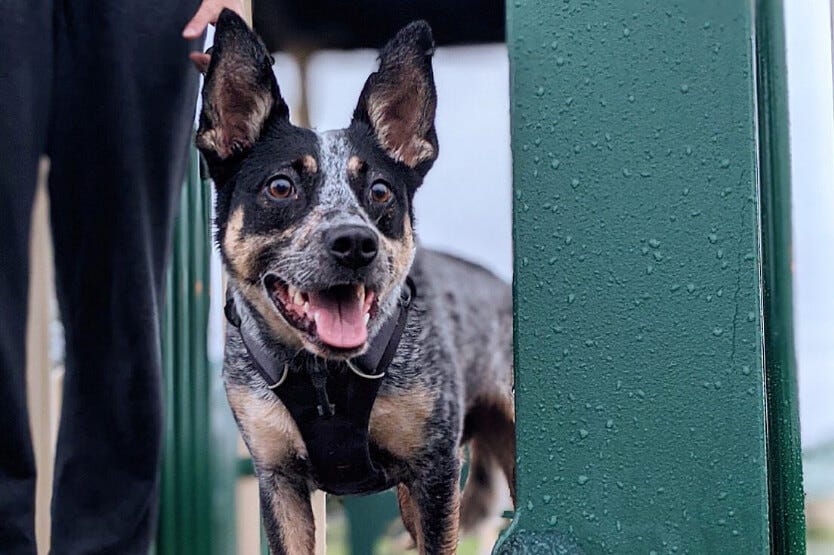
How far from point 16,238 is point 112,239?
0.70ft

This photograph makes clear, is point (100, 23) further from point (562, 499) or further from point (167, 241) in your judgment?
point (562, 499)

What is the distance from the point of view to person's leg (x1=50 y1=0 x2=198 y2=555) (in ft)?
5.50

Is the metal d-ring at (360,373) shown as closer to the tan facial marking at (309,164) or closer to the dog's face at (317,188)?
the dog's face at (317,188)

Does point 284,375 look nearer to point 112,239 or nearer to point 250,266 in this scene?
point 250,266

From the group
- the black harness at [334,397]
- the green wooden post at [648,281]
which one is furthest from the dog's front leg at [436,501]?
the green wooden post at [648,281]

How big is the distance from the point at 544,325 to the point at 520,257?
0.10 meters

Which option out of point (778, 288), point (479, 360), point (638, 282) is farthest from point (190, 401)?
point (778, 288)

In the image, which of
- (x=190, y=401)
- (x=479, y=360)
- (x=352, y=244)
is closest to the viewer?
(x=352, y=244)

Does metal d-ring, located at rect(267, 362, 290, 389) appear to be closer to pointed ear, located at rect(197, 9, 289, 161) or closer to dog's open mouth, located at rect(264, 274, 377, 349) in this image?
dog's open mouth, located at rect(264, 274, 377, 349)

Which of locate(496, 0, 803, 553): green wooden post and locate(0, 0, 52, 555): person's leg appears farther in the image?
locate(0, 0, 52, 555): person's leg

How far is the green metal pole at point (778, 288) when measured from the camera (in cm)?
129

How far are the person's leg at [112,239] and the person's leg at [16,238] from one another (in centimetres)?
10

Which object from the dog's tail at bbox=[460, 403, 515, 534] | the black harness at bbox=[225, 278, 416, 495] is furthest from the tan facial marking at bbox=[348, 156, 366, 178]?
the dog's tail at bbox=[460, 403, 515, 534]

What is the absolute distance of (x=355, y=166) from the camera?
4.93ft
